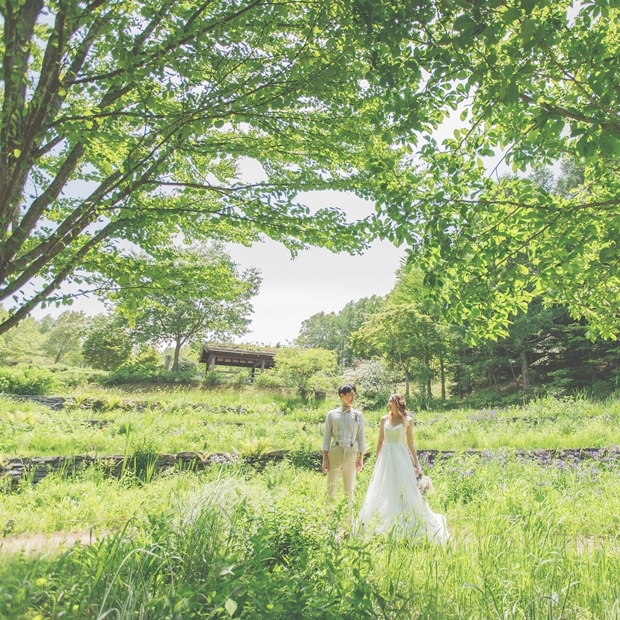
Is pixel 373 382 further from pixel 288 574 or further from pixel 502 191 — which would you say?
pixel 288 574

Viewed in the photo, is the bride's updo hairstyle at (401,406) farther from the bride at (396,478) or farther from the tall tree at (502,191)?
the tall tree at (502,191)

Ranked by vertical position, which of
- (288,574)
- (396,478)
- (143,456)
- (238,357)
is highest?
(238,357)

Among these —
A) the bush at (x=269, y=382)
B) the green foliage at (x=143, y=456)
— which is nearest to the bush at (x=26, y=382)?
the bush at (x=269, y=382)

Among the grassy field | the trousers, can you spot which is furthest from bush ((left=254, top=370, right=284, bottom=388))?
the trousers

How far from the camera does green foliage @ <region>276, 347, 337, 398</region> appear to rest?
18.2 meters

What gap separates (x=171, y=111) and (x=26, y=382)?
683 inches

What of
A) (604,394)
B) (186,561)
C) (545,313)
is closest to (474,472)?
(186,561)

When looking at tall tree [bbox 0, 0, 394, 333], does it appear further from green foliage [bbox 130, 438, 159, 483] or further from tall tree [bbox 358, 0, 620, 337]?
green foliage [bbox 130, 438, 159, 483]

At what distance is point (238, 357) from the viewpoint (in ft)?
88.4

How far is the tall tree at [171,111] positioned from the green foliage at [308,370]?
14.8m

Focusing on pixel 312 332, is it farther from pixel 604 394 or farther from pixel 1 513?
pixel 1 513

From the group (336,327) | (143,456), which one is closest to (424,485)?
(143,456)

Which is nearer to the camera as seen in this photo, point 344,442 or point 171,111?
point 171,111

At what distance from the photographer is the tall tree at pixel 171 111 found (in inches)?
87.9
